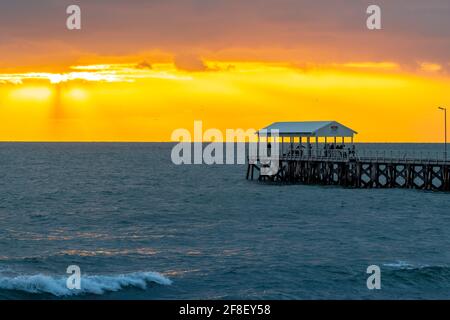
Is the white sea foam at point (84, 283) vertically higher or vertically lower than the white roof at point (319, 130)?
lower

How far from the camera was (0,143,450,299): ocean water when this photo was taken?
1270 inches

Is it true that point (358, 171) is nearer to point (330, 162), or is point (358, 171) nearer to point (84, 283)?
point (330, 162)

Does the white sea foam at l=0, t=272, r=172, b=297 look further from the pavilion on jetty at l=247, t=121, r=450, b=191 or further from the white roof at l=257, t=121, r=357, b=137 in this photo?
the white roof at l=257, t=121, r=357, b=137

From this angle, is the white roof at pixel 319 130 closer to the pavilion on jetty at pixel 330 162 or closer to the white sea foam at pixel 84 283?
the pavilion on jetty at pixel 330 162

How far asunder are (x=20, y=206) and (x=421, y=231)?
37.9 metres

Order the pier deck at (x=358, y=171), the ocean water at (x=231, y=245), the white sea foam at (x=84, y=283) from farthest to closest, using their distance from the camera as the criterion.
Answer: the pier deck at (x=358, y=171) < the ocean water at (x=231, y=245) < the white sea foam at (x=84, y=283)

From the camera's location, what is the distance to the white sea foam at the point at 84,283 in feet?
104

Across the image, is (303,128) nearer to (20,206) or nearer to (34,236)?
(20,206)

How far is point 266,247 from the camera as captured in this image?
42.2m

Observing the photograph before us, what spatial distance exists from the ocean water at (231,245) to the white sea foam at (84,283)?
0.28ft

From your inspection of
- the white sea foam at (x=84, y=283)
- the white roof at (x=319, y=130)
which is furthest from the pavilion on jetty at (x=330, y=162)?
the white sea foam at (x=84, y=283)

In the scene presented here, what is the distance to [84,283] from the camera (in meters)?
32.4

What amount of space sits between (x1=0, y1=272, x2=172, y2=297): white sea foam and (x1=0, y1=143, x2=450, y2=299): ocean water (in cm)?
8
